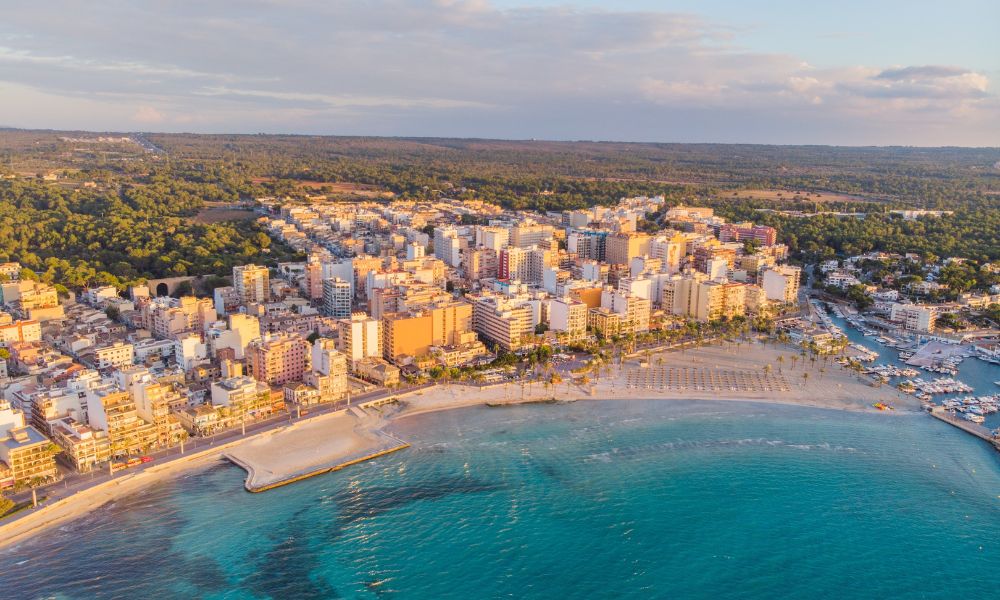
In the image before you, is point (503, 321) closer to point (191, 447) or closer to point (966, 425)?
point (191, 447)

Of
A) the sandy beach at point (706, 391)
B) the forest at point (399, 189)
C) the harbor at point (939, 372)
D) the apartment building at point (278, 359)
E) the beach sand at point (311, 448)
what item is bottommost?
the beach sand at point (311, 448)

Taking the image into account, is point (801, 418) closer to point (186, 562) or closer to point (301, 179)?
point (186, 562)

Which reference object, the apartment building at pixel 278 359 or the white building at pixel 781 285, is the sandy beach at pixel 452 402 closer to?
the apartment building at pixel 278 359

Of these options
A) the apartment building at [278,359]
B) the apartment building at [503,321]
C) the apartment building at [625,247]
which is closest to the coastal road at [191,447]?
the apartment building at [278,359]

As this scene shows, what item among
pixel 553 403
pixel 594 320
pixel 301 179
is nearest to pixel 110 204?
pixel 301 179

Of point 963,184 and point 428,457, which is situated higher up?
point 963,184

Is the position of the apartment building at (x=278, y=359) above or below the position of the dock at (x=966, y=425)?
above

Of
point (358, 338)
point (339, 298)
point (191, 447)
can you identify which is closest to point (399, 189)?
point (339, 298)
